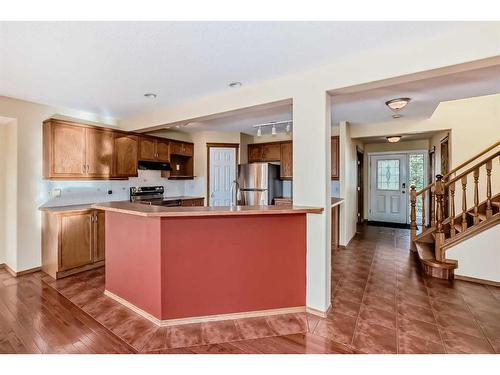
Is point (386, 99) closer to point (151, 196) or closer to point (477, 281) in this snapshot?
point (477, 281)

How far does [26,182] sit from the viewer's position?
3441mm

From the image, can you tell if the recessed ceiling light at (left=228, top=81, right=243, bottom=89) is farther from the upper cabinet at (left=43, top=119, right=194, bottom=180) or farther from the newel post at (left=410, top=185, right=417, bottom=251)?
the newel post at (left=410, top=185, right=417, bottom=251)

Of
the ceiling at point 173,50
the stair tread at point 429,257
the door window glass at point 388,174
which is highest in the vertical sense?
the ceiling at point 173,50

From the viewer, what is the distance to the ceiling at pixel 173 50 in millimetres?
1776

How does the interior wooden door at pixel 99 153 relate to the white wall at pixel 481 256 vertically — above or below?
above

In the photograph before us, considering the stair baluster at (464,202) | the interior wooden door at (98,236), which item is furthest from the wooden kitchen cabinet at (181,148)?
the stair baluster at (464,202)

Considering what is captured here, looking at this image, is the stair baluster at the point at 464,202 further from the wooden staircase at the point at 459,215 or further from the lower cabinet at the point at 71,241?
the lower cabinet at the point at 71,241

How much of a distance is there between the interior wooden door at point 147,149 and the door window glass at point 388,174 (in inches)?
232

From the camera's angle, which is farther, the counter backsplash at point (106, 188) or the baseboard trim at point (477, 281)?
the counter backsplash at point (106, 188)

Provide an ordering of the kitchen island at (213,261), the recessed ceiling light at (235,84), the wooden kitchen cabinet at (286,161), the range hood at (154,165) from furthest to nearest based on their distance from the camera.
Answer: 1. the wooden kitchen cabinet at (286,161)
2. the range hood at (154,165)
3. the recessed ceiling light at (235,84)
4. the kitchen island at (213,261)

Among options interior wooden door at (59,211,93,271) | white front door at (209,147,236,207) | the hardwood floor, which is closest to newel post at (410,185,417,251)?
the hardwood floor

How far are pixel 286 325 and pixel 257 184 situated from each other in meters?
3.23

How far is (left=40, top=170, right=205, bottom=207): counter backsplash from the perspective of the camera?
3727mm
